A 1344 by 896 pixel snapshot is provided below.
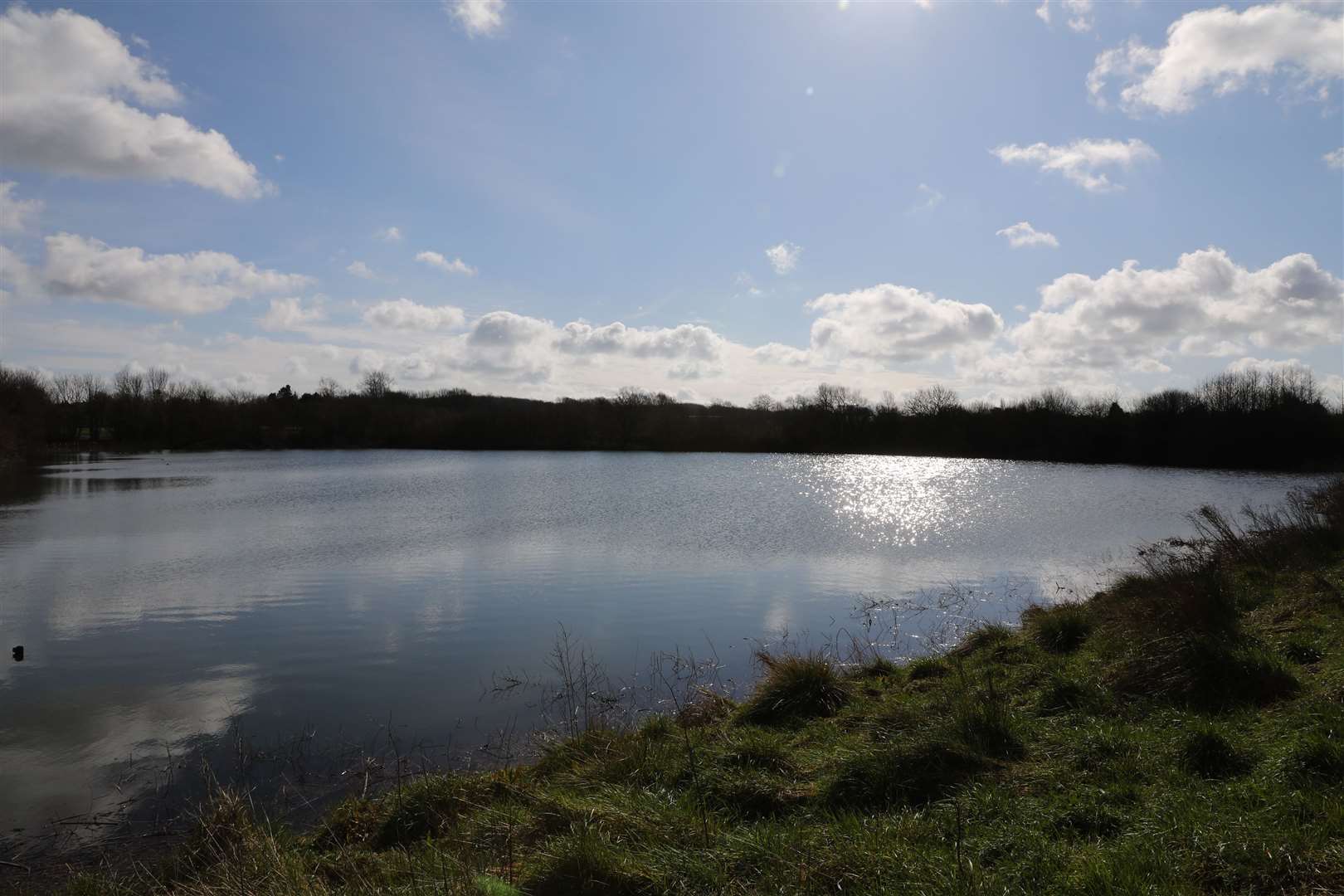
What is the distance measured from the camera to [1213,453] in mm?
69875

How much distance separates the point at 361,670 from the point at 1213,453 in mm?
79173

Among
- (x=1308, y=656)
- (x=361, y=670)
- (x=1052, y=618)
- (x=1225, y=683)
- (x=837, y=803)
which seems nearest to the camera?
(x=837, y=803)

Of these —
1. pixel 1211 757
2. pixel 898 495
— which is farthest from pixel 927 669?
pixel 898 495

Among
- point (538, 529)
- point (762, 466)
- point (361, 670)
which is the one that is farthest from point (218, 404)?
point (361, 670)

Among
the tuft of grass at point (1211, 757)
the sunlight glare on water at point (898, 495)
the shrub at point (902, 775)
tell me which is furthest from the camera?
the sunlight glare on water at point (898, 495)

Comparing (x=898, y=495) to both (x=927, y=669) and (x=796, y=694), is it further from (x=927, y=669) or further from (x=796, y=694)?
(x=796, y=694)

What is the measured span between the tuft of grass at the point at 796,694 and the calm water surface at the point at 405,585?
290 centimetres

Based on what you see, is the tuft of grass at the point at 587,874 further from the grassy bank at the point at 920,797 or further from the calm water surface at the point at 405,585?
the calm water surface at the point at 405,585

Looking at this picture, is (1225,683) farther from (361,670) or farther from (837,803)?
(361,670)

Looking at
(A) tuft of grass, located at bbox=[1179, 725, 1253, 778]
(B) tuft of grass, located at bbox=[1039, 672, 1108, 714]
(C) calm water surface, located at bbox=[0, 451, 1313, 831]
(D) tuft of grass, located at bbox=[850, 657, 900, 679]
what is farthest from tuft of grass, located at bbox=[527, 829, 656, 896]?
(D) tuft of grass, located at bbox=[850, 657, 900, 679]

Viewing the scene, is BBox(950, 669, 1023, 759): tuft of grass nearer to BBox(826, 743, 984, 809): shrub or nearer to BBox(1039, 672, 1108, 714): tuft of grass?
BBox(826, 743, 984, 809): shrub

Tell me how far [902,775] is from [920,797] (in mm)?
278

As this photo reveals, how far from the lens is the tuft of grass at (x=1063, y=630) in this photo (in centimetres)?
936

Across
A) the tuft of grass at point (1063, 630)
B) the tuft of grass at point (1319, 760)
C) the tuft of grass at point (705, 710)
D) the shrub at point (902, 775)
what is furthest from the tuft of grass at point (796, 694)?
the tuft of grass at point (1319, 760)
